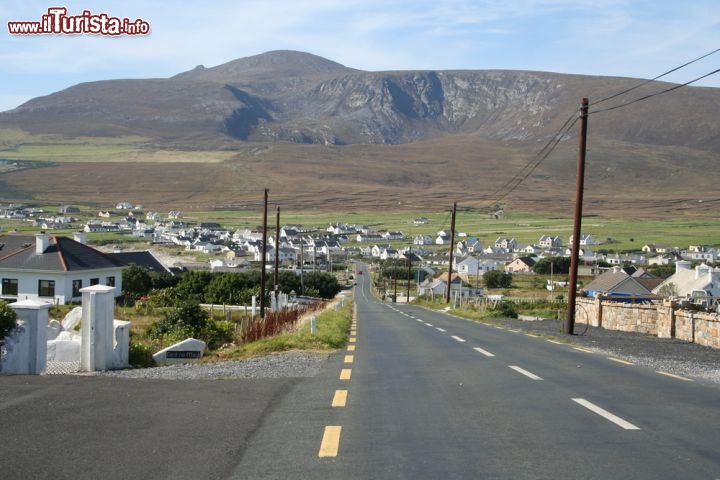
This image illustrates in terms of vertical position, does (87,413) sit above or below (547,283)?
above

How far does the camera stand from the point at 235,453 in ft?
21.9

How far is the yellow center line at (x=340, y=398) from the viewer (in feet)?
29.8

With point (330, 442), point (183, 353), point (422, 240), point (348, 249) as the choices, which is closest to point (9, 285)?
point (183, 353)

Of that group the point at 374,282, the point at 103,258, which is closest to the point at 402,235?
the point at 374,282

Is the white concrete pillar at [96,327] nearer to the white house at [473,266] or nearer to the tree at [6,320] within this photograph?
the tree at [6,320]

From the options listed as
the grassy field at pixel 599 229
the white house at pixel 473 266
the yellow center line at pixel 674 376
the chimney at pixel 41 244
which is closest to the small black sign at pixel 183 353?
the yellow center line at pixel 674 376

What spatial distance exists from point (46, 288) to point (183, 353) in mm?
39203

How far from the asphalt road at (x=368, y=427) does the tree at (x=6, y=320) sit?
254 centimetres

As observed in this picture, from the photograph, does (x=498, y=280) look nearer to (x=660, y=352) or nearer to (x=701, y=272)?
(x=701, y=272)

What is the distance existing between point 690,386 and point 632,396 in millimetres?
1634

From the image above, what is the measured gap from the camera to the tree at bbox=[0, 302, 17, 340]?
41.4 feet

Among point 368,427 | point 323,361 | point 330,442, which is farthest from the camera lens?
point 323,361

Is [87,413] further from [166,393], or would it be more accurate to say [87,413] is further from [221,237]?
[221,237]

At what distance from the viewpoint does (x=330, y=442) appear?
7.10 m
